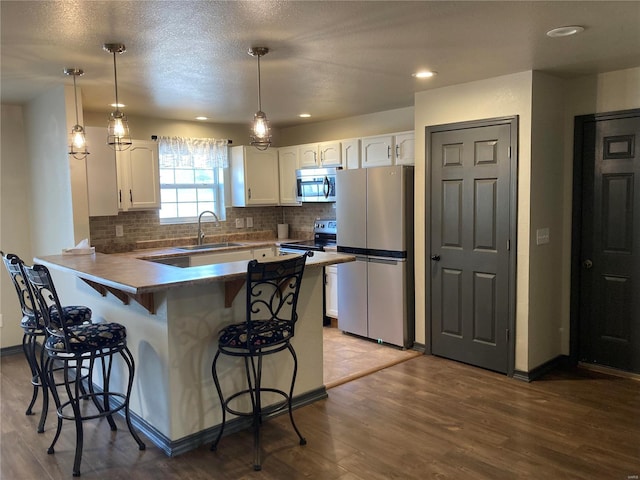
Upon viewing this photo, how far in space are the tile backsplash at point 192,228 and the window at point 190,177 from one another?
0.13 metres

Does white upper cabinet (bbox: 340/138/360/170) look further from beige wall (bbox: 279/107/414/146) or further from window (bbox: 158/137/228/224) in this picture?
window (bbox: 158/137/228/224)

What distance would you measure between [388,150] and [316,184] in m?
1.07

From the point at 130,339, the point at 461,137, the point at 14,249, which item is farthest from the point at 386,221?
the point at 14,249

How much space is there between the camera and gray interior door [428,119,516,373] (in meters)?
3.82

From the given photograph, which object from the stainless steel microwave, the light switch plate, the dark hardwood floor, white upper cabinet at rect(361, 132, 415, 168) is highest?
white upper cabinet at rect(361, 132, 415, 168)

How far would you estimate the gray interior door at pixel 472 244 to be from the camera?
382 centimetres

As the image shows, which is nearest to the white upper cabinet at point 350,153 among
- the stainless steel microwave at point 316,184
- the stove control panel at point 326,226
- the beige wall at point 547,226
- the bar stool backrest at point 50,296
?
the stainless steel microwave at point 316,184

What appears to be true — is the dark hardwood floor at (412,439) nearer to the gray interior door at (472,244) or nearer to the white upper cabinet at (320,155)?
the gray interior door at (472,244)

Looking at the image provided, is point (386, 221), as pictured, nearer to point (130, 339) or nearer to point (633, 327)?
point (633, 327)

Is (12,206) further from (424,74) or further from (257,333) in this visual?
(424,74)

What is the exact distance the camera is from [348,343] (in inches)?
189

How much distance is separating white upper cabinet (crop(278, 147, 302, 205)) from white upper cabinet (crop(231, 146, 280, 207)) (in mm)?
65

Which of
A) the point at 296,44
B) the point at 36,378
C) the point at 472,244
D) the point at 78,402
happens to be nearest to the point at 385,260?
the point at 472,244

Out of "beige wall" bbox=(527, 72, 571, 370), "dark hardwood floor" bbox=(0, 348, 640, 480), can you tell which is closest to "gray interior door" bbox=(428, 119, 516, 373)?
"beige wall" bbox=(527, 72, 571, 370)
